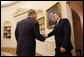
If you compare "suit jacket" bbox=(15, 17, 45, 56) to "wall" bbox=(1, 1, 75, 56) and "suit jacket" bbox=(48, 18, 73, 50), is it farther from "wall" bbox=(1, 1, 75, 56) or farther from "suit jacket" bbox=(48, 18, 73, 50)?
"wall" bbox=(1, 1, 75, 56)

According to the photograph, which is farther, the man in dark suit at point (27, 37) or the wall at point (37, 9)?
the wall at point (37, 9)

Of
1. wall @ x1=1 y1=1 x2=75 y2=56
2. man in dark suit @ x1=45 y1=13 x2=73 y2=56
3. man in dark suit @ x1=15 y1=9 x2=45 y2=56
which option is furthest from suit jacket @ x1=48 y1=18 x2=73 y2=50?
wall @ x1=1 y1=1 x2=75 y2=56

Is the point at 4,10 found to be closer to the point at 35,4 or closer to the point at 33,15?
the point at 35,4

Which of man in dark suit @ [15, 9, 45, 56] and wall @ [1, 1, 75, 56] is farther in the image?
wall @ [1, 1, 75, 56]

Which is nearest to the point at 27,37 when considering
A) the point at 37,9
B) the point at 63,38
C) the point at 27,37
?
the point at 27,37

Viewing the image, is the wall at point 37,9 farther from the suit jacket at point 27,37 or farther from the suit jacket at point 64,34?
the suit jacket at point 27,37

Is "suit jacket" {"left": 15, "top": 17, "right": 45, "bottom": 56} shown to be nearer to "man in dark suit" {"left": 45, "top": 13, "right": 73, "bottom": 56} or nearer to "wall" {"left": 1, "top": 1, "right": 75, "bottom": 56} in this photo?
"man in dark suit" {"left": 45, "top": 13, "right": 73, "bottom": 56}

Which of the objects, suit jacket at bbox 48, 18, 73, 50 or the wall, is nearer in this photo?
suit jacket at bbox 48, 18, 73, 50

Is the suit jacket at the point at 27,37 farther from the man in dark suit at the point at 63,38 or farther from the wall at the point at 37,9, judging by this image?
the wall at the point at 37,9

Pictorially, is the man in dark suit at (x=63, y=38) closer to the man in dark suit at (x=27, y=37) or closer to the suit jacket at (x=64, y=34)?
the suit jacket at (x=64, y=34)

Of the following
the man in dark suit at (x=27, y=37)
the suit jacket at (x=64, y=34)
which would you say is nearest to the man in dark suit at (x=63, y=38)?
the suit jacket at (x=64, y=34)

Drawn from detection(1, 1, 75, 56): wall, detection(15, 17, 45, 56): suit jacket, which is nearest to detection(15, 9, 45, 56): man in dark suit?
detection(15, 17, 45, 56): suit jacket

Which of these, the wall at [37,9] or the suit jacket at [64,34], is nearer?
the suit jacket at [64,34]

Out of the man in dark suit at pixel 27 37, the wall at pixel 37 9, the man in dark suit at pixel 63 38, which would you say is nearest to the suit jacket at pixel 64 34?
the man in dark suit at pixel 63 38
